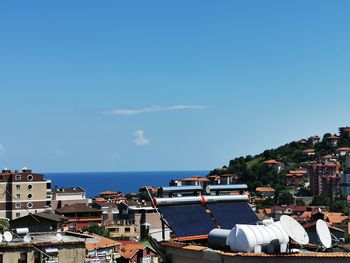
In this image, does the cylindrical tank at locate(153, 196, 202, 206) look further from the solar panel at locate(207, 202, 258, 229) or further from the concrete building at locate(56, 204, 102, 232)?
the concrete building at locate(56, 204, 102, 232)

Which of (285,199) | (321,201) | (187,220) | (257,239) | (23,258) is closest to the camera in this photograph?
(257,239)

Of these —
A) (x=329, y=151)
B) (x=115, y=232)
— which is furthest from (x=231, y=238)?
(x=329, y=151)

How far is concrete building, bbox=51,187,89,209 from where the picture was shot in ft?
317

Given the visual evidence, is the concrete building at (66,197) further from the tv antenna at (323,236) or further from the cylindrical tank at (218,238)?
the tv antenna at (323,236)

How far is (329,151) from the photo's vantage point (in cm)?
18688

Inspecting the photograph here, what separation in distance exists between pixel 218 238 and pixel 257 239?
1.21 m

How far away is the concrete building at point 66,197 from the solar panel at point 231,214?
8409 centimetres

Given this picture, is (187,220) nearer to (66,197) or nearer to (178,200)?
(178,200)

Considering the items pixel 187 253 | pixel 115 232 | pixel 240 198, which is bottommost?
pixel 115 232

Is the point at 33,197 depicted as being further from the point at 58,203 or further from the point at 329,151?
the point at 329,151

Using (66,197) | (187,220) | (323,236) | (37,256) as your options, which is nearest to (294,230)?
(323,236)

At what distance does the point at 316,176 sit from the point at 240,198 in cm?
13301

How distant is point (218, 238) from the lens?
11.3m

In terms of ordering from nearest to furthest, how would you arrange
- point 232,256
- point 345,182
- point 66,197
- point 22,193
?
point 232,256, point 22,193, point 66,197, point 345,182
